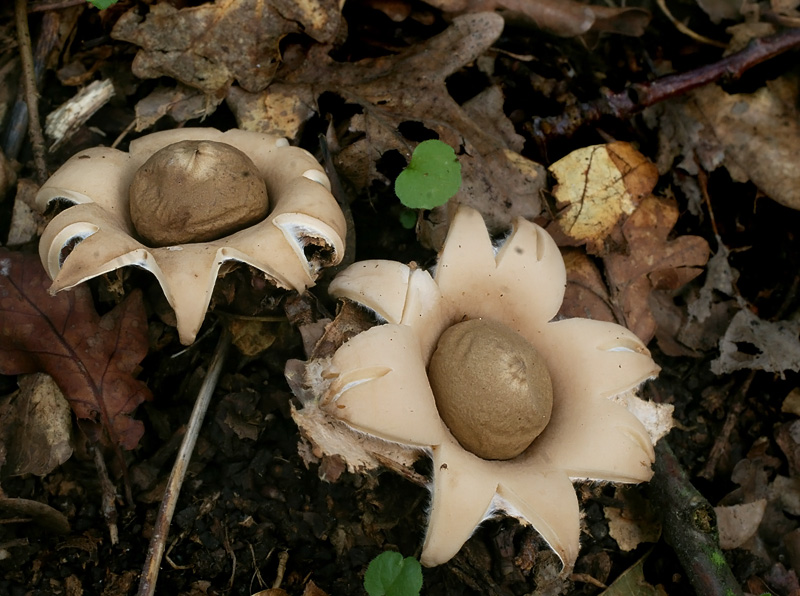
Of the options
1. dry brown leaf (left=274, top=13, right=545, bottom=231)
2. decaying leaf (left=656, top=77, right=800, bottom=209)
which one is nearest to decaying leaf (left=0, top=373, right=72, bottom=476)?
dry brown leaf (left=274, top=13, right=545, bottom=231)

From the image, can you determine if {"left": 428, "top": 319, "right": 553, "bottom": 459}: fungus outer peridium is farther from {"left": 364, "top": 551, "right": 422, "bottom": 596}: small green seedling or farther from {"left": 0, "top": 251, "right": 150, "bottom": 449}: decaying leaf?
{"left": 0, "top": 251, "right": 150, "bottom": 449}: decaying leaf

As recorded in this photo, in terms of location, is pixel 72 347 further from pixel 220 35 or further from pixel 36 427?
pixel 220 35

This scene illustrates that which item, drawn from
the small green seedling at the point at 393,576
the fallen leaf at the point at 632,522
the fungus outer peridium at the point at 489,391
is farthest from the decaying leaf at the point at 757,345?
the small green seedling at the point at 393,576

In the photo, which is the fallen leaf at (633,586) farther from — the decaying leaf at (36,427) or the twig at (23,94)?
the twig at (23,94)

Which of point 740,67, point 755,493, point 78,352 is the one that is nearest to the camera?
point 78,352

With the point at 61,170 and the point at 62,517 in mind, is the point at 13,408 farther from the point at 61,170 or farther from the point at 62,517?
the point at 61,170

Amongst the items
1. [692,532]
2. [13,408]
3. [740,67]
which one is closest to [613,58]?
[740,67]
